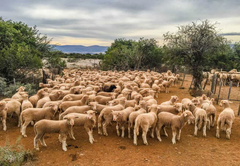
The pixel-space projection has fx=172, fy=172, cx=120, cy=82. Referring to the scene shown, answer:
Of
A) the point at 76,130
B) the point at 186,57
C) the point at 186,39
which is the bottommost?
the point at 76,130

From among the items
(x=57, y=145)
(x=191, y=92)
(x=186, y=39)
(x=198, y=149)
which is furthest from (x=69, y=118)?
(x=186, y=39)

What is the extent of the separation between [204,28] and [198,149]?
1440 centimetres

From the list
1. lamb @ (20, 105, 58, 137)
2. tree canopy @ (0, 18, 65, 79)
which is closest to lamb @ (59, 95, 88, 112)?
lamb @ (20, 105, 58, 137)

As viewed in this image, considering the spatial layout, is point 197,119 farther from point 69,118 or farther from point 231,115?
point 69,118

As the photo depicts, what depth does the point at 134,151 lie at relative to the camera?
6.79 m

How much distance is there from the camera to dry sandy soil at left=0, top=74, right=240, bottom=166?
618 centimetres

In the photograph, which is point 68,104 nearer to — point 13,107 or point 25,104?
point 25,104

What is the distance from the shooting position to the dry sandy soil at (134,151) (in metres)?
6.18

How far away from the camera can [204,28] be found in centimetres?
1758

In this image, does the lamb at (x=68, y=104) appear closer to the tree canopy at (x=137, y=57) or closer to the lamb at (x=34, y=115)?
the lamb at (x=34, y=115)

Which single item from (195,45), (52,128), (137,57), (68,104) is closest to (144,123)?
(52,128)

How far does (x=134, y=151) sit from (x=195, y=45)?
1480 cm

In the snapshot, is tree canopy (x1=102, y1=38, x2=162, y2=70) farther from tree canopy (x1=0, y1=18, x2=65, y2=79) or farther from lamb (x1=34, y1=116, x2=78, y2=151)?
lamb (x1=34, y1=116, x2=78, y2=151)

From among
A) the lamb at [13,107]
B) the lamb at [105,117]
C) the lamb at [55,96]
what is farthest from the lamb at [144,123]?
the lamb at [13,107]
